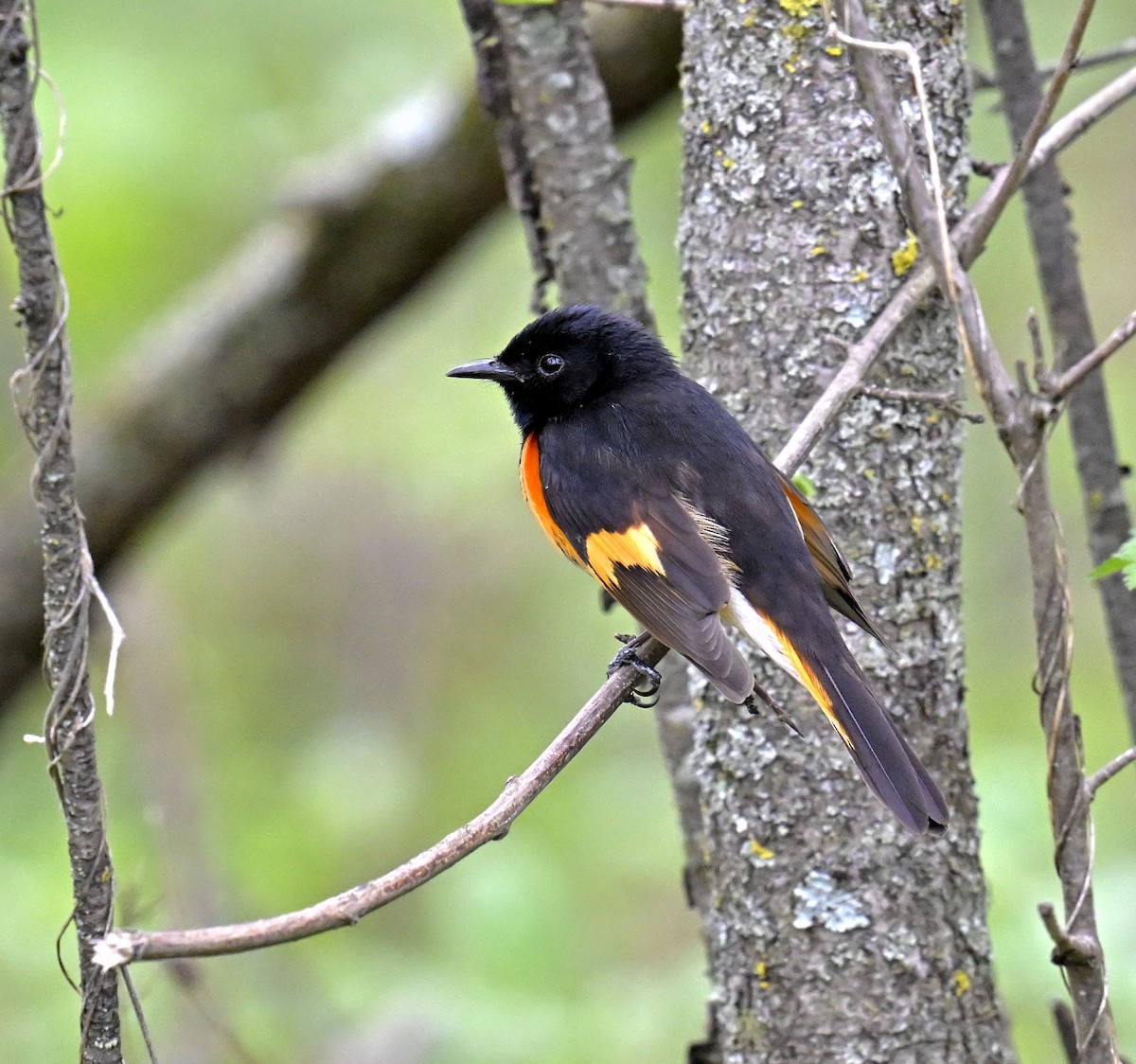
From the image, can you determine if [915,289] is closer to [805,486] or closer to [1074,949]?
[805,486]

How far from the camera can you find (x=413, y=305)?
4.82 m

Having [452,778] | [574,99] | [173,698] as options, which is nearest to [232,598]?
[452,778]

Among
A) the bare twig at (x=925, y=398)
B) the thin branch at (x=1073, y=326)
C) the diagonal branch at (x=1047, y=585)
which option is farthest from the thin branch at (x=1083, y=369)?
the thin branch at (x=1073, y=326)

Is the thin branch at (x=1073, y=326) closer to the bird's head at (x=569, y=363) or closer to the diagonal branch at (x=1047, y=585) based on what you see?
the diagonal branch at (x=1047, y=585)

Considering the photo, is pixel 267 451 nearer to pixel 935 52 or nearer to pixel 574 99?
pixel 574 99

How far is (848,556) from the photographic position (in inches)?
89.7

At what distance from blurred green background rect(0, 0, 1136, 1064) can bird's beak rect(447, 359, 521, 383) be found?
1.17 meters

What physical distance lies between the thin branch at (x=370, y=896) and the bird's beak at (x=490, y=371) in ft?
4.21

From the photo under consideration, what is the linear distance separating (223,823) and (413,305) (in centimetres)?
246

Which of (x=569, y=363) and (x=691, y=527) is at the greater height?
(x=569, y=363)

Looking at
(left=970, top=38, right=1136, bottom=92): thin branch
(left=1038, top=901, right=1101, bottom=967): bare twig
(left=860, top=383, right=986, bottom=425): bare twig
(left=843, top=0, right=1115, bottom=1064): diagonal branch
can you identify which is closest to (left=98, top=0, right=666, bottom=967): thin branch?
(left=970, top=38, right=1136, bottom=92): thin branch

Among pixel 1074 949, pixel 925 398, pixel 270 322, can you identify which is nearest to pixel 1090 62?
pixel 925 398

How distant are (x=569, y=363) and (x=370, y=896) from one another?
5.68 ft

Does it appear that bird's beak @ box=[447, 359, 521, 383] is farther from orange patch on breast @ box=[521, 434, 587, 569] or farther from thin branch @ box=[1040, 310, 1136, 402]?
thin branch @ box=[1040, 310, 1136, 402]
